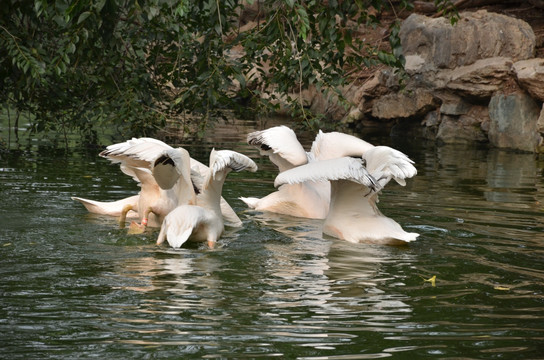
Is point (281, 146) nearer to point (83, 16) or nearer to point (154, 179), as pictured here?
point (154, 179)

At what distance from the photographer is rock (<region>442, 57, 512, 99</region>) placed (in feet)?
52.8

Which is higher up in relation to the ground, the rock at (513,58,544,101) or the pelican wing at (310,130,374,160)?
the rock at (513,58,544,101)

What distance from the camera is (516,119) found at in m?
15.8

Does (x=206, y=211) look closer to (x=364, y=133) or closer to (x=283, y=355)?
(x=283, y=355)

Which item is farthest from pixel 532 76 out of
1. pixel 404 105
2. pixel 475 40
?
pixel 404 105

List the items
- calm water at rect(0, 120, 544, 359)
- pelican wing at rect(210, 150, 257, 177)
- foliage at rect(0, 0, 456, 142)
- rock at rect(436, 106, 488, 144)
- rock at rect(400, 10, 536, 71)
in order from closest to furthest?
calm water at rect(0, 120, 544, 359), foliage at rect(0, 0, 456, 142), pelican wing at rect(210, 150, 257, 177), rock at rect(400, 10, 536, 71), rock at rect(436, 106, 488, 144)

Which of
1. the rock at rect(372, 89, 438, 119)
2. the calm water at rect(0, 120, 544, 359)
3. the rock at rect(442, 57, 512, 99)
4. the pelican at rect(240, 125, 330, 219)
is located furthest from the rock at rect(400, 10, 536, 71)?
the pelican at rect(240, 125, 330, 219)

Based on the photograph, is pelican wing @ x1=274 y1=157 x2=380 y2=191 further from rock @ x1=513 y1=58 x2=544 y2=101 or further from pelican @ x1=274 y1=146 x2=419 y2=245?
rock @ x1=513 y1=58 x2=544 y2=101

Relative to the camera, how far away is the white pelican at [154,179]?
6.66 metres

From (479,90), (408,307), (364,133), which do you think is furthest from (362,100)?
(408,307)

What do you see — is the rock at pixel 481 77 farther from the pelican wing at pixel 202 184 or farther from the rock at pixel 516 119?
the pelican wing at pixel 202 184

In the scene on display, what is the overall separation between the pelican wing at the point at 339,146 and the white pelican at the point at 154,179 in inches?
40.2

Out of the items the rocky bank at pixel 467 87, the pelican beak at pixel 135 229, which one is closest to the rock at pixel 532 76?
the rocky bank at pixel 467 87

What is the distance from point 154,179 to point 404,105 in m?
12.0
